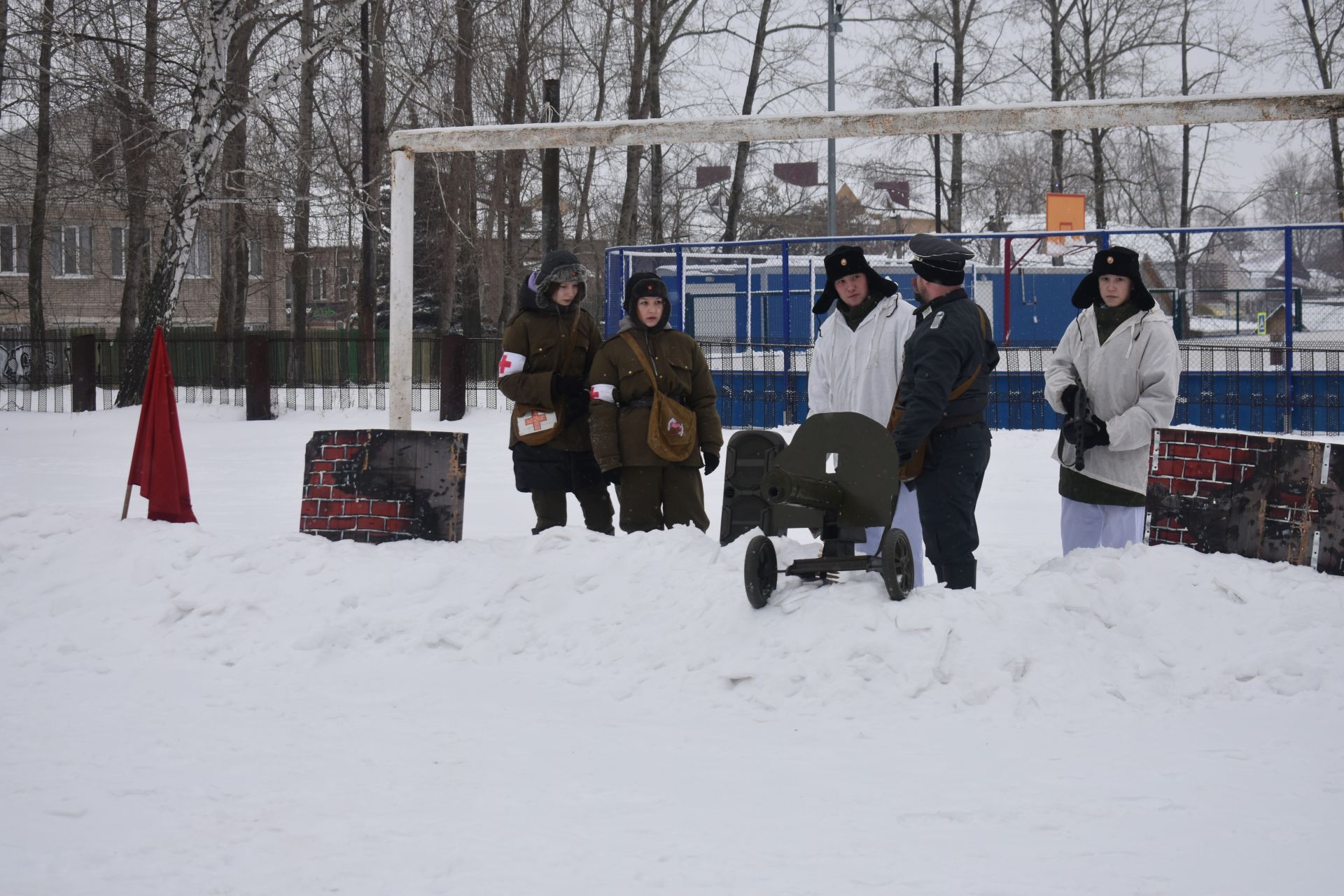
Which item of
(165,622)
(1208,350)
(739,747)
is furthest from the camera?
(1208,350)

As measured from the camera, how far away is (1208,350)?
13.6 meters

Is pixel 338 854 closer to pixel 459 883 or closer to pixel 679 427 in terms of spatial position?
pixel 459 883

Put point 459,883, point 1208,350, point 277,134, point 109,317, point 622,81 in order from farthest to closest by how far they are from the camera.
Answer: point 109,317, point 622,81, point 277,134, point 1208,350, point 459,883

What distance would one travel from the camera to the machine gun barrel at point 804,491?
15.7 ft

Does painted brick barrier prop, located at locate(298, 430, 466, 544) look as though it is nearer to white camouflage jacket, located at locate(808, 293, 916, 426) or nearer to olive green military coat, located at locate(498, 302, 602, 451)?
olive green military coat, located at locate(498, 302, 602, 451)

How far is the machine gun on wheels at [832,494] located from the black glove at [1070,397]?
113 centimetres

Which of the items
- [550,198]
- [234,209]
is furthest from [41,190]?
[550,198]

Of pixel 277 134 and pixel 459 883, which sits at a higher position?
pixel 277 134

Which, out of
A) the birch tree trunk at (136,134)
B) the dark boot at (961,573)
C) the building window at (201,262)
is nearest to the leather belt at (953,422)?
the dark boot at (961,573)

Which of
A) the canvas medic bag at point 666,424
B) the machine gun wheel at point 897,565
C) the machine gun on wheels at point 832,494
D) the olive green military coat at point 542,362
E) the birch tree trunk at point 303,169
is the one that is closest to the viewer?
the machine gun wheel at point 897,565

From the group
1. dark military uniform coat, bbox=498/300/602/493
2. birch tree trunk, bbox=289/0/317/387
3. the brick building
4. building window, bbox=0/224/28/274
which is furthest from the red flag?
building window, bbox=0/224/28/274

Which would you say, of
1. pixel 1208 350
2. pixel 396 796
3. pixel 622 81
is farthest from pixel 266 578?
pixel 622 81

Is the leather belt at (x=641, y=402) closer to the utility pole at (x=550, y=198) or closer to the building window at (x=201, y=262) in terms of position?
the utility pole at (x=550, y=198)

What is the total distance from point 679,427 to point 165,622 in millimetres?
2432
